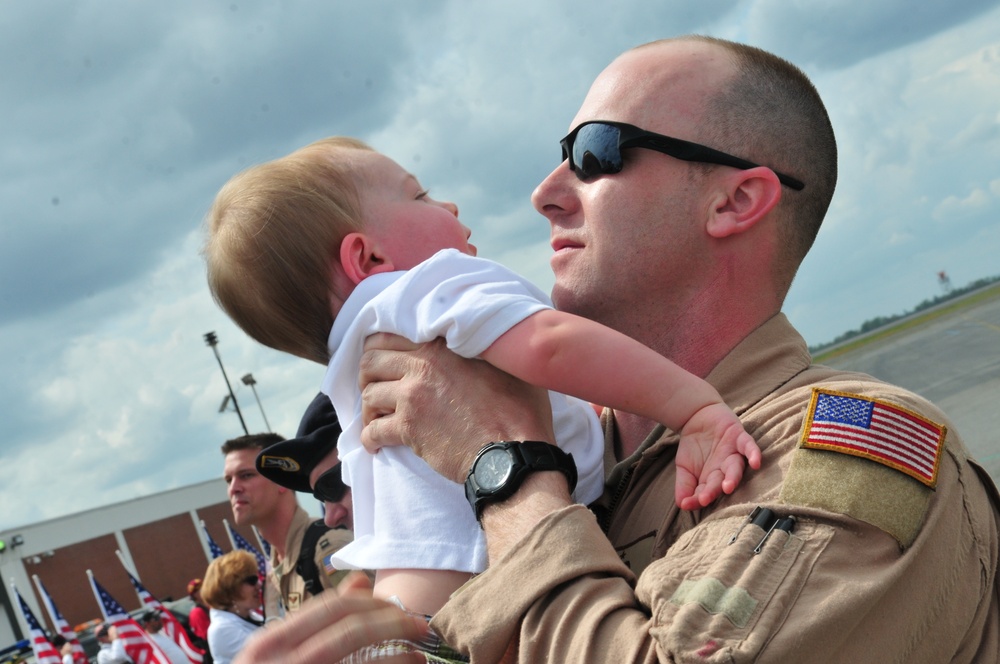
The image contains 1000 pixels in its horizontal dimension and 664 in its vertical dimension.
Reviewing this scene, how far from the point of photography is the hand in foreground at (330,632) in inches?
63.7

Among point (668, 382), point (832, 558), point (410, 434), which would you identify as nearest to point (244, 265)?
point (410, 434)

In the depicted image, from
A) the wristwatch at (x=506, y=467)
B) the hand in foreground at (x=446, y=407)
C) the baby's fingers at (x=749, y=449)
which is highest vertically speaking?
the hand in foreground at (x=446, y=407)

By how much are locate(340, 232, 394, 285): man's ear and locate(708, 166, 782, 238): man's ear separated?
91 centimetres

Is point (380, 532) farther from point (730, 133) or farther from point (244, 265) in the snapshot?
point (730, 133)

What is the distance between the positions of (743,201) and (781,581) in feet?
4.35

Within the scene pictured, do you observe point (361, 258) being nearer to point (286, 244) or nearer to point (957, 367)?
point (286, 244)

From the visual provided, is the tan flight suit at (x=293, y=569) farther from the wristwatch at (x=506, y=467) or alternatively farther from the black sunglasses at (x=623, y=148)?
the wristwatch at (x=506, y=467)

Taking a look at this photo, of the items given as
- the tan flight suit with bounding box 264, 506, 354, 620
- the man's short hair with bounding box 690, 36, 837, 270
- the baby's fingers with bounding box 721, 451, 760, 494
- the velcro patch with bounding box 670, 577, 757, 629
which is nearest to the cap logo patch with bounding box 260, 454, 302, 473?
the tan flight suit with bounding box 264, 506, 354, 620

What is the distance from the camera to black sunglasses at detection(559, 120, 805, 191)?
260 centimetres

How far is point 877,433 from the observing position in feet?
5.76

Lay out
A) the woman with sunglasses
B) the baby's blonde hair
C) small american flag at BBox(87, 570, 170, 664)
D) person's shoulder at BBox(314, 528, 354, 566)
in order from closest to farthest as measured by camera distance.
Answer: the baby's blonde hair, person's shoulder at BBox(314, 528, 354, 566), the woman with sunglasses, small american flag at BBox(87, 570, 170, 664)

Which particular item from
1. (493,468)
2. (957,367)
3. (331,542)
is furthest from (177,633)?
(957,367)

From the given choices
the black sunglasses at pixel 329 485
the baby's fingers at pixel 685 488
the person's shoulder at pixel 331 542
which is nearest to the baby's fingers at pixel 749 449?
the baby's fingers at pixel 685 488

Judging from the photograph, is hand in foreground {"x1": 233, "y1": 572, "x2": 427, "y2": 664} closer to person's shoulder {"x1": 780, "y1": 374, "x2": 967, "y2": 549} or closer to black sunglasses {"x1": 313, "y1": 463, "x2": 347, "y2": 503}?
person's shoulder {"x1": 780, "y1": 374, "x2": 967, "y2": 549}
